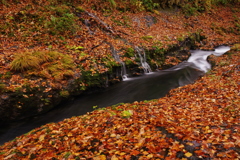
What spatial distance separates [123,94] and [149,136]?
16.6 ft

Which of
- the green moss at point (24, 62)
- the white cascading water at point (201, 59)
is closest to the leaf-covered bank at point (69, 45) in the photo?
the green moss at point (24, 62)

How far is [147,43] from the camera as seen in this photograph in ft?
39.2

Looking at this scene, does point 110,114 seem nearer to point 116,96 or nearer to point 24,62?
point 116,96

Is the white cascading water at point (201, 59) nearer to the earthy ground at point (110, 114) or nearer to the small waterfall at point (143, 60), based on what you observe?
the earthy ground at point (110, 114)

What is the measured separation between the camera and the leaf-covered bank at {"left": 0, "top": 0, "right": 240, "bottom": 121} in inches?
259

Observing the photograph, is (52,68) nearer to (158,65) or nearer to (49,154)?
(49,154)

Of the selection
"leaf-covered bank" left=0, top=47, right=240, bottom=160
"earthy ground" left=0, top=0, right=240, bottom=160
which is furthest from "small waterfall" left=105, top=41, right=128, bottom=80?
"leaf-covered bank" left=0, top=47, right=240, bottom=160

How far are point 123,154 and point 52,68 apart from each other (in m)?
5.66

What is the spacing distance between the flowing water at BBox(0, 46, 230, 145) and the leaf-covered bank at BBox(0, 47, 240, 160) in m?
2.19

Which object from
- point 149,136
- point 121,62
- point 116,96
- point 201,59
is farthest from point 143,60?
point 149,136

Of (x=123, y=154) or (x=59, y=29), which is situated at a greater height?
(x=59, y=29)

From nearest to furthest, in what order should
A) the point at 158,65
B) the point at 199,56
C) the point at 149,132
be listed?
the point at 149,132
the point at 158,65
the point at 199,56

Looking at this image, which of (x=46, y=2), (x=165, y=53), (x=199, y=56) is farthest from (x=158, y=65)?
(x=46, y=2)

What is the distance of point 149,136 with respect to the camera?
3.42 m
